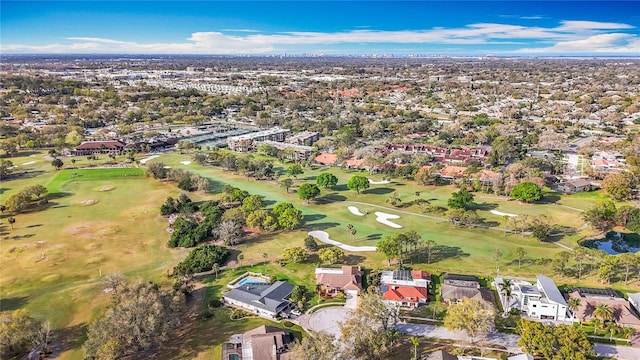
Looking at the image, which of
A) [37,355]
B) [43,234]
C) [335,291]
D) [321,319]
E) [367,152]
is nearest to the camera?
[37,355]

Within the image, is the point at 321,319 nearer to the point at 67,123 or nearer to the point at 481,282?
the point at 481,282

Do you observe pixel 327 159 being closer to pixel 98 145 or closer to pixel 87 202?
pixel 87 202

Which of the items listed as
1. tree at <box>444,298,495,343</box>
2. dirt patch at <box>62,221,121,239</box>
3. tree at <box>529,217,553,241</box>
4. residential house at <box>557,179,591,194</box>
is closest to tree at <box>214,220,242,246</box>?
dirt patch at <box>62,221,121,239</box>

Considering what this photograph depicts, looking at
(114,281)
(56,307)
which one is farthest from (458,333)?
(56,307)

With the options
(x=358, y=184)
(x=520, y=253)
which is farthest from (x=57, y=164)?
(x=520, y=253)

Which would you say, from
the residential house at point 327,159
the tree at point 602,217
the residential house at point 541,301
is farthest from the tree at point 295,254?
the residential house at point 327,159

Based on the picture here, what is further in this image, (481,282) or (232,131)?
(232,131)

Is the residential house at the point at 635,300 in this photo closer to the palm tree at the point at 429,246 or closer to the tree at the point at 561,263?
the tree at the point at 561,263

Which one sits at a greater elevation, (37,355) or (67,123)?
(67,123)
